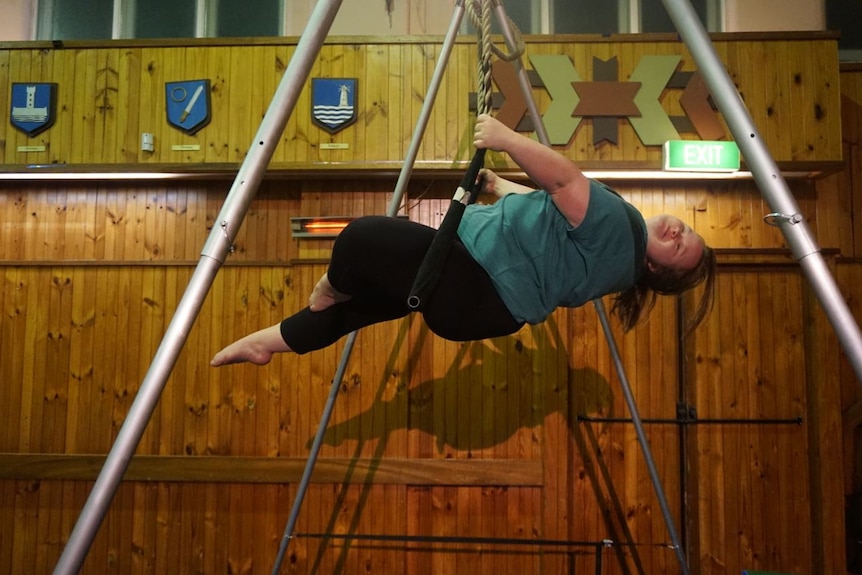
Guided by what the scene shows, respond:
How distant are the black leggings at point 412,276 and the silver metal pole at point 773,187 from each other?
625mm

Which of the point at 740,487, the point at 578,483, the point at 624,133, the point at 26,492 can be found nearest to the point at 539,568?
the point at 578,483

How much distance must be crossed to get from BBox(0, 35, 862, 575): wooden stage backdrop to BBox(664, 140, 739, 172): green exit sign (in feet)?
0.57

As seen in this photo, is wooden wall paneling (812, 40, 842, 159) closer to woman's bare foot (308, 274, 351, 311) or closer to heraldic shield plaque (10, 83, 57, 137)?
woman's bare foot (308, 274, 351, 311)

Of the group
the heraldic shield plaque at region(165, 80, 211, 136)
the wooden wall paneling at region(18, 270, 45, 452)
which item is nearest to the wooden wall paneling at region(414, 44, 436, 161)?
the heraldic shield plaque at region(165, 80, 211, 136)

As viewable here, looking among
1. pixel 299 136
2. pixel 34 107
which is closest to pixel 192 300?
pixel 299 136

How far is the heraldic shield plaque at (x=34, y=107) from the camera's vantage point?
3.84 meters

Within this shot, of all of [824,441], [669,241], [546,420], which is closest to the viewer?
[669,241]

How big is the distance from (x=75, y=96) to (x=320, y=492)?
10.1 ft

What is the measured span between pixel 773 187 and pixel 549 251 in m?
0.48

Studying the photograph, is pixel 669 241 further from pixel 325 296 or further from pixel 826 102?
pixel 826 102

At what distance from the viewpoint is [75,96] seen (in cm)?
387

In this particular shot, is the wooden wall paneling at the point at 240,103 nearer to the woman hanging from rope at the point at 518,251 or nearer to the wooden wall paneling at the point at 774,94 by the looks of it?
the woman hanging from rope at the point at 518,251

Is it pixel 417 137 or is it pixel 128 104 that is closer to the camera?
pixel 417 137

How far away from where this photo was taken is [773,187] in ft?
3.67
